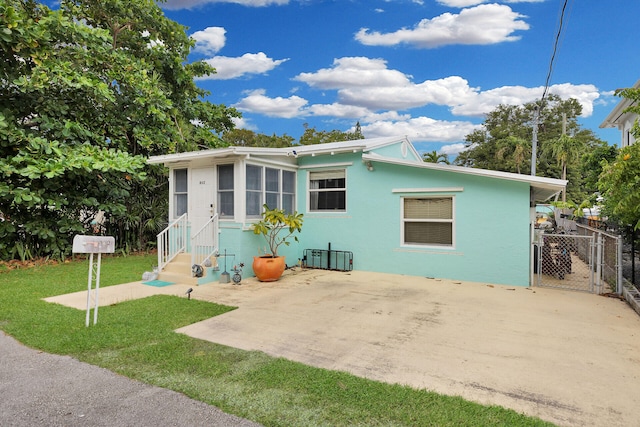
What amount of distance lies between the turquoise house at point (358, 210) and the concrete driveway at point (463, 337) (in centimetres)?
97

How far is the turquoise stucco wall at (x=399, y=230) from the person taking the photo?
7.80 meters

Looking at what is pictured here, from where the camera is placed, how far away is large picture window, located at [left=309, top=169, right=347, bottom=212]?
996 cm

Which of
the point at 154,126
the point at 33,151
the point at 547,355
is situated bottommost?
the point at 547,355

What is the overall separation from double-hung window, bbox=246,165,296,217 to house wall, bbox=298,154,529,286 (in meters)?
0.35

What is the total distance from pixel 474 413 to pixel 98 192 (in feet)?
38.7

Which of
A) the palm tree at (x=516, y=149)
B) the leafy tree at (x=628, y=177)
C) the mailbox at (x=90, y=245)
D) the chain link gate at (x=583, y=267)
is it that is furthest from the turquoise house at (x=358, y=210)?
the palm tree at (x=516, y=149)

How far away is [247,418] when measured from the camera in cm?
264

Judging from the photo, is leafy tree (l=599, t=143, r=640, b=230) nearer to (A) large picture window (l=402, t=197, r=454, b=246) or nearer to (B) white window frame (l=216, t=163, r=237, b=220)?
(A) large picture window (l=402, t=197, r=454, b=246)

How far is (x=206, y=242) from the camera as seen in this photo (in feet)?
27.4

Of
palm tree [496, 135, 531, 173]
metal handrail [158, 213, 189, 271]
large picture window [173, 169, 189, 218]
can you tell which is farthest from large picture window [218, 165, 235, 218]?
palm tree [496, 135, 531, 173]

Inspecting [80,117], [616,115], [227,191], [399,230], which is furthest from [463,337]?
[616,115]

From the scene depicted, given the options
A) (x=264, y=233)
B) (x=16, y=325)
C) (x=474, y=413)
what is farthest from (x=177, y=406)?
(x=264, y=233)

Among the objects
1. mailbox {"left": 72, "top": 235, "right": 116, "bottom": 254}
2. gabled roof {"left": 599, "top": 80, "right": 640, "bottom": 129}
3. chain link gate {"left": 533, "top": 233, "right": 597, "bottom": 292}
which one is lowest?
chain link gate {"left": 533, "top": 233, "right": 597, "bottom": 292}

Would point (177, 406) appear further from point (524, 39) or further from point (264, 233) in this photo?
point (524, 39)
